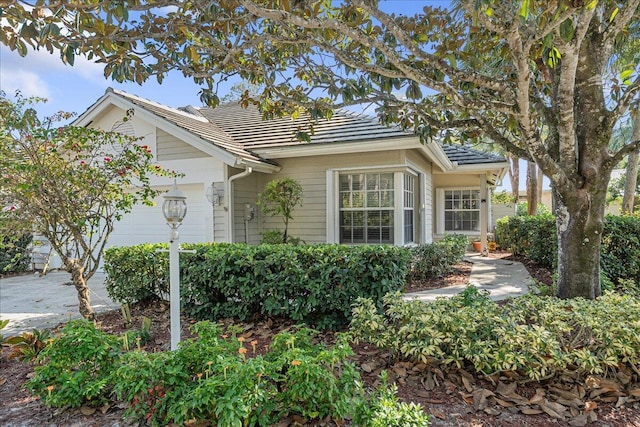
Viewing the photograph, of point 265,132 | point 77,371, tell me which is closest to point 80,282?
point 77,371

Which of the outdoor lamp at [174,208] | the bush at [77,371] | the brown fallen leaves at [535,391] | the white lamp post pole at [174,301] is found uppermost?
the outdoor lamp at [174,208]

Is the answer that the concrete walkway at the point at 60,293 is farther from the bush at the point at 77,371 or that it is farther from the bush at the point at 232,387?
the bush at the point at 232,387

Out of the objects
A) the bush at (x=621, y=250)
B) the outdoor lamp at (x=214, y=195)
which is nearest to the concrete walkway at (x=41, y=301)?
the outdoor lamp at (x=214, y=195)

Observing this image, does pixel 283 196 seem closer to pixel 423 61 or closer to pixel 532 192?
pixel 423 61

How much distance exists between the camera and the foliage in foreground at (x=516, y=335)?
125 inches

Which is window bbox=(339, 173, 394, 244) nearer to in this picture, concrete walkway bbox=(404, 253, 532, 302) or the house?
the house

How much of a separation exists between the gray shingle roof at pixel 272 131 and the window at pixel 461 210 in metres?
3.15

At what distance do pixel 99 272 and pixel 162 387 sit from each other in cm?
870

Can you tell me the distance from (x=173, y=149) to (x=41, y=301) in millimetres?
4161

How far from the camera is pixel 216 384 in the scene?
92.1 inches

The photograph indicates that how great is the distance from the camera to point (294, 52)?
496cm

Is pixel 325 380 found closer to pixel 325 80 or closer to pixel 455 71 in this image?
pixel 455 71

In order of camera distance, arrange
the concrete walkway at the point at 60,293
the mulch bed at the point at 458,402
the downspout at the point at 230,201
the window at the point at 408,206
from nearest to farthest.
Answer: the mulch bed at the point at 458,402
the concrete walkway at the point at 60,293
the downspout at the point at 230,201
the window at the point at 408,206

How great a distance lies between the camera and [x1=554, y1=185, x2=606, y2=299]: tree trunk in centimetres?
476
